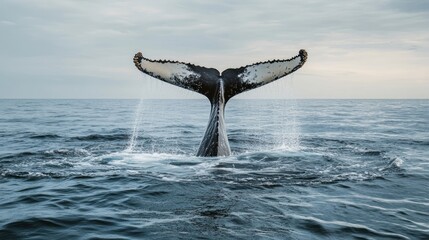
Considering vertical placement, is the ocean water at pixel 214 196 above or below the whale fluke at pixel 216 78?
below

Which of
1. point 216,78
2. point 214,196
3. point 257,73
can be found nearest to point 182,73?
point 216,78

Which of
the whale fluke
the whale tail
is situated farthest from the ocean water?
the whale tail

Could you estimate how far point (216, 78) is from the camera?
32.7ft

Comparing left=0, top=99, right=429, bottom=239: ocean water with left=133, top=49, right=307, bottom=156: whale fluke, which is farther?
left=133, top=49, right=307, bottom=156: whale fluke

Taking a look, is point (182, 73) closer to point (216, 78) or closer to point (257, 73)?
point (216, 78)

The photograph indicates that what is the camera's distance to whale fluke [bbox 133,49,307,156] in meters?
8.83

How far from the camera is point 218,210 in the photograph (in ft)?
19.5

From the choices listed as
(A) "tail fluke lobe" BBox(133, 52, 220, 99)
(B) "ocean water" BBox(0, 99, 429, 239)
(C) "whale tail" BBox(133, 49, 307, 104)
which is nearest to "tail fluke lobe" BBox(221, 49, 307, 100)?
(C) "whale tail" BBox(133, 49, 307, 104)

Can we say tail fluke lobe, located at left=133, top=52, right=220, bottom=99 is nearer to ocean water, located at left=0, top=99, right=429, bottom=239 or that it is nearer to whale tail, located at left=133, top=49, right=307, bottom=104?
whale tail, located at left=133, top=49, right=307, bottom=104

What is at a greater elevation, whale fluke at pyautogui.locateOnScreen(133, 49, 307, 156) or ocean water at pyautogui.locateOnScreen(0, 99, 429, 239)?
whale fluke at pyautogui.locateOnScreen(133, 49, 307, 156)

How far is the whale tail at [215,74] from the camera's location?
8788 millimetres

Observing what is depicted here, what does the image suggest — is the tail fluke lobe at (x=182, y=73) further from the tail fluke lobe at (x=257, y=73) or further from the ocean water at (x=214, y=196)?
the ocean water at (x=214, y=196)

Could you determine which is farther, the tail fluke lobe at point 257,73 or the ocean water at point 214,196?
the tail fluke lobe at point 257,73

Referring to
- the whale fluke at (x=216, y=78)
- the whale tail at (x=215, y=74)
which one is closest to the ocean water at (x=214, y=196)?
the whale fluke at (x=216, y=78)
